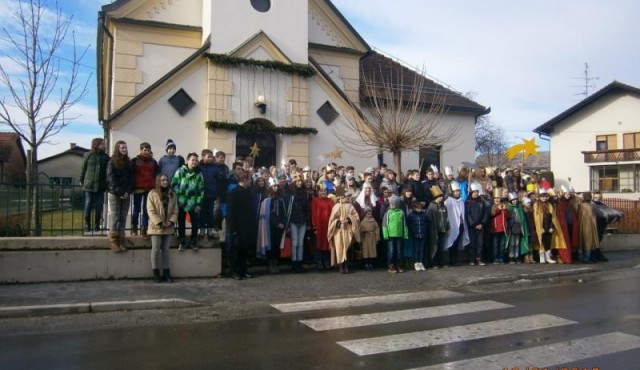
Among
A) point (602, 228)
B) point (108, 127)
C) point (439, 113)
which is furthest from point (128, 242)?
point (439, 113)

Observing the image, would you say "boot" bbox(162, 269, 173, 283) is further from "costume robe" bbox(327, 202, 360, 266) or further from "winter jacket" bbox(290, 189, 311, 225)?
"costume robe" bbox(327, 202, 360, 266)

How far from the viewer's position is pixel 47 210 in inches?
388

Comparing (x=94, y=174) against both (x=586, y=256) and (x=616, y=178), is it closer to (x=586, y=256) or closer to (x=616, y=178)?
(x=586, y=256)

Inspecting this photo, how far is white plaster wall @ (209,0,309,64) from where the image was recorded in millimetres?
16062

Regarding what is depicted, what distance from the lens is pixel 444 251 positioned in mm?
12188

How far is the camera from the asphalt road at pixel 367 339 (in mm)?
5148

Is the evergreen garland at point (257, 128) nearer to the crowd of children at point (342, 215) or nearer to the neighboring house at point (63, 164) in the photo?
the crowd of children at point (342, 215)

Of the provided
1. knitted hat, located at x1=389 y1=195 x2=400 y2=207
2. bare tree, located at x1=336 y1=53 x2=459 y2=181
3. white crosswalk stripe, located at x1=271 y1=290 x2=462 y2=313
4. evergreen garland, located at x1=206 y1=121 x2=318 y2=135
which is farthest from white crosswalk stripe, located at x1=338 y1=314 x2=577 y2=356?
evergreen garland, located at x1=206 y1=121 x2=318 y2=135

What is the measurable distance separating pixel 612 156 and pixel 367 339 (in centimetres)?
3823

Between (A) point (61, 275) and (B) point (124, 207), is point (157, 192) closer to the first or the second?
(B) point (124, 207)

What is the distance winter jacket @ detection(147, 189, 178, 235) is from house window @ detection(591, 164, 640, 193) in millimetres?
38212

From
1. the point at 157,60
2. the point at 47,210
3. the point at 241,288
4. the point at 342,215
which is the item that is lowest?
the point at 241,288

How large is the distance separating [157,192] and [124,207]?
834 millimetres

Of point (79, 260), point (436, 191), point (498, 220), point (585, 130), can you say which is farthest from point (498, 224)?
point (585, 130)
